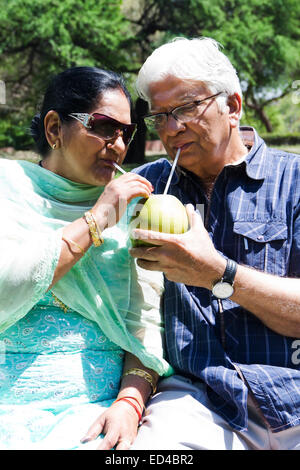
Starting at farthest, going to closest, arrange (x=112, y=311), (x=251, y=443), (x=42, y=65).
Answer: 1. (x=42, y=65)
2. (x=112, y=311)
3. (x=251, y=443)

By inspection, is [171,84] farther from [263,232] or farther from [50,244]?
[50,244]

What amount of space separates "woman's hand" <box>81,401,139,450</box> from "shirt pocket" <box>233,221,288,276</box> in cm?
76

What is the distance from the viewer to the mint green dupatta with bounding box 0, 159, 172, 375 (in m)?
1.85

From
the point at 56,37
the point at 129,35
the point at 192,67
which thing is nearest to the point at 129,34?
the point at 129,35

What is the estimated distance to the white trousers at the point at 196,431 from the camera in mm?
1862

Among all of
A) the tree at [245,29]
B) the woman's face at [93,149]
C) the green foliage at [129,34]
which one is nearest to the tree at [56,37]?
the green foliage at [129,34]

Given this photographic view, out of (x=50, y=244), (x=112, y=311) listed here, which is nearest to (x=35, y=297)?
(x=50, y=244)

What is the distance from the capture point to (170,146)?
7.61 feet

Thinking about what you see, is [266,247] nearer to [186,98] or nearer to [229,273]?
[229,273]

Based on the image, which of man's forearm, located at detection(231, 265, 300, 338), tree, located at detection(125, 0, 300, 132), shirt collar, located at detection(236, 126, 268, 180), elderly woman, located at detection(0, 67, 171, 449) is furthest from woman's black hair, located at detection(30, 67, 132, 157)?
tree, located at detection(125, 0, 300, 132)

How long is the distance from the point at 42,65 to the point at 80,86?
48.0ft

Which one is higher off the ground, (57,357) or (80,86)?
(80,86)

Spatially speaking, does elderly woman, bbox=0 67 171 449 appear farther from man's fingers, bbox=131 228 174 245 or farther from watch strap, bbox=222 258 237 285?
watch strap, bbox=222 258 237 285

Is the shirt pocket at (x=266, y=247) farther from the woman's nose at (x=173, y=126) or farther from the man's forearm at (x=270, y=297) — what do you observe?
the woman's nose at (x=173, y=126)
